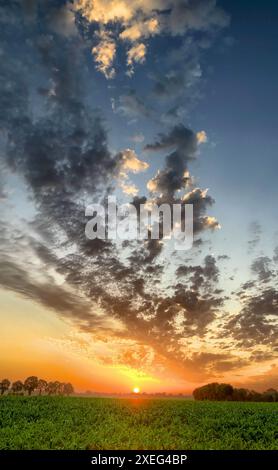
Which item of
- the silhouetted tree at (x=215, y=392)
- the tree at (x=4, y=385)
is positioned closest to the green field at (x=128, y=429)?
the silhouetted tree at (x=215, y=392)

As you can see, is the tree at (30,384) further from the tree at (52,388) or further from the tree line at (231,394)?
the tree line at (231,394)

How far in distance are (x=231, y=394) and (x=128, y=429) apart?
7893 centimetres

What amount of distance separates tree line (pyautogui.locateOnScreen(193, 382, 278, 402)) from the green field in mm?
66000

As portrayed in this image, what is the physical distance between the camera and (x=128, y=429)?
22.7 metres

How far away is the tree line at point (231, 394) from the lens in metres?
90.7

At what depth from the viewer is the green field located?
19219 mm

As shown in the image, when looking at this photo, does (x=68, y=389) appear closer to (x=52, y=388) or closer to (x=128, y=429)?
(x=52, y=388)

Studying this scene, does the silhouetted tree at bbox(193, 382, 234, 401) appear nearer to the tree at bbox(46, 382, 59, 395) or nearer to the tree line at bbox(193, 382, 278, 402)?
the tree line at bbox(193, 382, 278, 402)

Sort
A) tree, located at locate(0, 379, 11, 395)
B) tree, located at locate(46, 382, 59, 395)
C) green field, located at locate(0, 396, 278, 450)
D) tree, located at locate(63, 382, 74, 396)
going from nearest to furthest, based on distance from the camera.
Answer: green field, located at locate(0, 396, 278, 450) < tree, located at locate(0, 379, 11, 395) < tree, located at locate(46, 382, 59, 395) < tree, located at locate(63, 382, 74, 396)

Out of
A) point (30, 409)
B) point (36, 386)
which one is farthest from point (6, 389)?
point (30, 409)

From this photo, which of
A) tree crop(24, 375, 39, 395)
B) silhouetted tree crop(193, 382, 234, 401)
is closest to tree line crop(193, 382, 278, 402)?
silhouetted tree crop(193, 382, 234, 401)

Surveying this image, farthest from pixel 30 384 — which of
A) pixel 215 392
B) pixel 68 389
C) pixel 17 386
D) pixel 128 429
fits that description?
pixel 128 429
